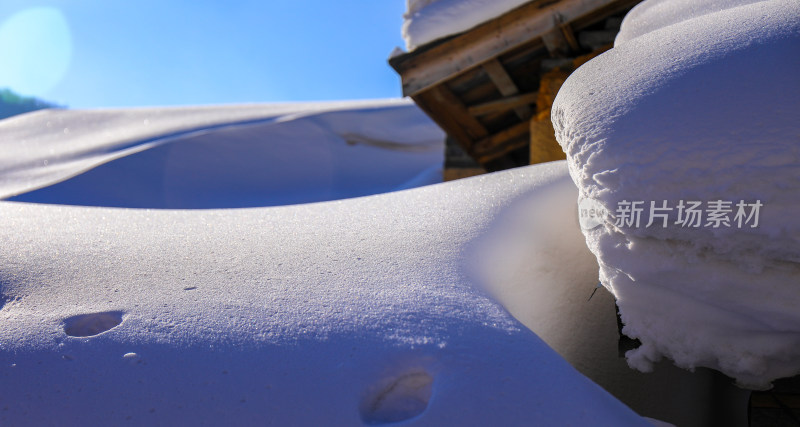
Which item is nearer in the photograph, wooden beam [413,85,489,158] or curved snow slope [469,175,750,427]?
curved snow slope [469,175,750,427]

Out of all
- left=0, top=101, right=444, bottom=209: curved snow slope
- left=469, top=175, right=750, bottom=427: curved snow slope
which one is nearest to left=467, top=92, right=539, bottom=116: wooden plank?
left=469, top=175, right=750, bottom=427: curved snow slope

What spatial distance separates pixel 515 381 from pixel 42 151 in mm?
7650

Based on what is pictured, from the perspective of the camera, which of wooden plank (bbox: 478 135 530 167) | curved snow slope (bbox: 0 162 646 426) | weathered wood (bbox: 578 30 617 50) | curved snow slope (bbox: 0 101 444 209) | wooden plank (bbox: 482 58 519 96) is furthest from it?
curved snow slope (bbox: 0 101 444 209)

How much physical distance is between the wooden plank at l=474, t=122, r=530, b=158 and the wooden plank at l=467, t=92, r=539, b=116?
0.24 m

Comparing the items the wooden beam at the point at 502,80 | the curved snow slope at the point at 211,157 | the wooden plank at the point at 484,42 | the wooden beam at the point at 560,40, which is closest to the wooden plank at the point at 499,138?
the wooden beam at the point at 502,80

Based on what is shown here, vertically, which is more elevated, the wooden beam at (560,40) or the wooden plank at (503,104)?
the wooden plank at (503,104)

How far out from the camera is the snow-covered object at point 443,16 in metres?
2.59

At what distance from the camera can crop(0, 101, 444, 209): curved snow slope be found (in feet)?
17.3

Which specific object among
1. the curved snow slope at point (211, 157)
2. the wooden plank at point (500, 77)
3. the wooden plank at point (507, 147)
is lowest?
the wooden plank at point (507, 147)

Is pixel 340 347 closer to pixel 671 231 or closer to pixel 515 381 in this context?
pixel 515 381

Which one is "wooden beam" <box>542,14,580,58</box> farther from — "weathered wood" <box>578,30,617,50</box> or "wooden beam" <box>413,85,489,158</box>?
"wooden beam" <box>413,85,489,158</box>

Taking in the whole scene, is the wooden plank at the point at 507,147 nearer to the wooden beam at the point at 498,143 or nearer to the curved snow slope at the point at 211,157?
the wooden beam at the point at 498,143

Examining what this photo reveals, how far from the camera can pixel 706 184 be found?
90 cm

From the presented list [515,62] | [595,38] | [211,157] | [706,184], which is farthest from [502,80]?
[211,157]
